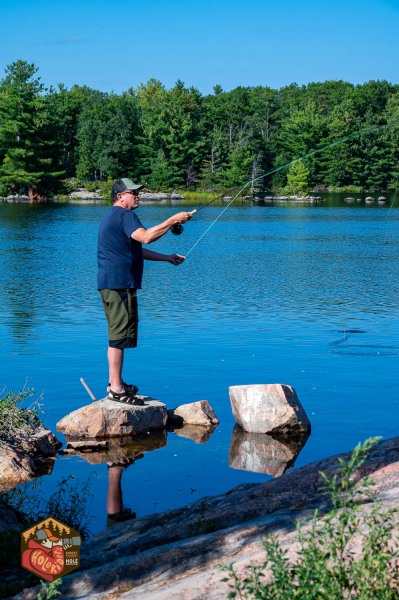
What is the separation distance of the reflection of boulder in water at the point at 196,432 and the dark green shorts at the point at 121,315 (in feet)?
3.57

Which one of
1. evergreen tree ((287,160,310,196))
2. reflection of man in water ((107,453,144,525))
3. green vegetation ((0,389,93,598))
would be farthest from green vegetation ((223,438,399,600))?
evergreen tree ((287,160,310,196))

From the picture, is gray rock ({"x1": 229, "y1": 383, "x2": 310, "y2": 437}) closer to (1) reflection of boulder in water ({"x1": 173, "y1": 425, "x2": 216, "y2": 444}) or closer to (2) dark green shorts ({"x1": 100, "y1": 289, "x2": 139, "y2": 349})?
(1) reflection of boulder in water ({"x1": 173, "y1": 425, "x2": 216, "y2": 444})

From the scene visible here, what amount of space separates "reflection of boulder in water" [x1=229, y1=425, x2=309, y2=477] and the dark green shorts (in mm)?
1426

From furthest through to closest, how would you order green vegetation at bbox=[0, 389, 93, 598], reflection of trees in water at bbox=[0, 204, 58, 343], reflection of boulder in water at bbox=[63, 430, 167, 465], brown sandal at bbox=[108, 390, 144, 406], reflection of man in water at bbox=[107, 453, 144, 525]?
reflection of trees in water at bbox=[0, 204, 58, 343] → brown sandal at bbox=[108, 390, 144, 406] → reflection of boulder in water at bbox=[63, 430, 167, 465] → reflection of man in water at bbox=[107, 453, 144, 525] → green vegetation at bbox=[0, 389, 93, 598]

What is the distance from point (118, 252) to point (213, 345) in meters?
5.27

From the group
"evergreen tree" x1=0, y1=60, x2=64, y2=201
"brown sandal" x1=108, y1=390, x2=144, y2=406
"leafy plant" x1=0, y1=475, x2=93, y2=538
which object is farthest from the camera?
"evergreen tree" x1=0, y1=60, x2=64, y2=201

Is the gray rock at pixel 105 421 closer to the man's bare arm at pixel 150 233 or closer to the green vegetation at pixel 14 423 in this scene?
the green vegetation at pixel 14 423

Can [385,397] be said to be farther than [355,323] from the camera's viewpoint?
No

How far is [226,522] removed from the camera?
5.69 meters

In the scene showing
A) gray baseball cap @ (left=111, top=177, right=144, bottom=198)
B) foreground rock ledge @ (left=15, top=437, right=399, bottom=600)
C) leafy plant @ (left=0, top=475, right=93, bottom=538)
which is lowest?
leafy plant @ (left=0, top=475, right=93, bottom=538)

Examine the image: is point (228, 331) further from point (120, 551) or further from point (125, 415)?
point (120, 551)

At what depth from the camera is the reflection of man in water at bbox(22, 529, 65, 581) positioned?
213 inches

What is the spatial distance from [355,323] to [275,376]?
4824mm

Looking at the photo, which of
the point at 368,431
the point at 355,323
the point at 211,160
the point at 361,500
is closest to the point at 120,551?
the point at 361,500
